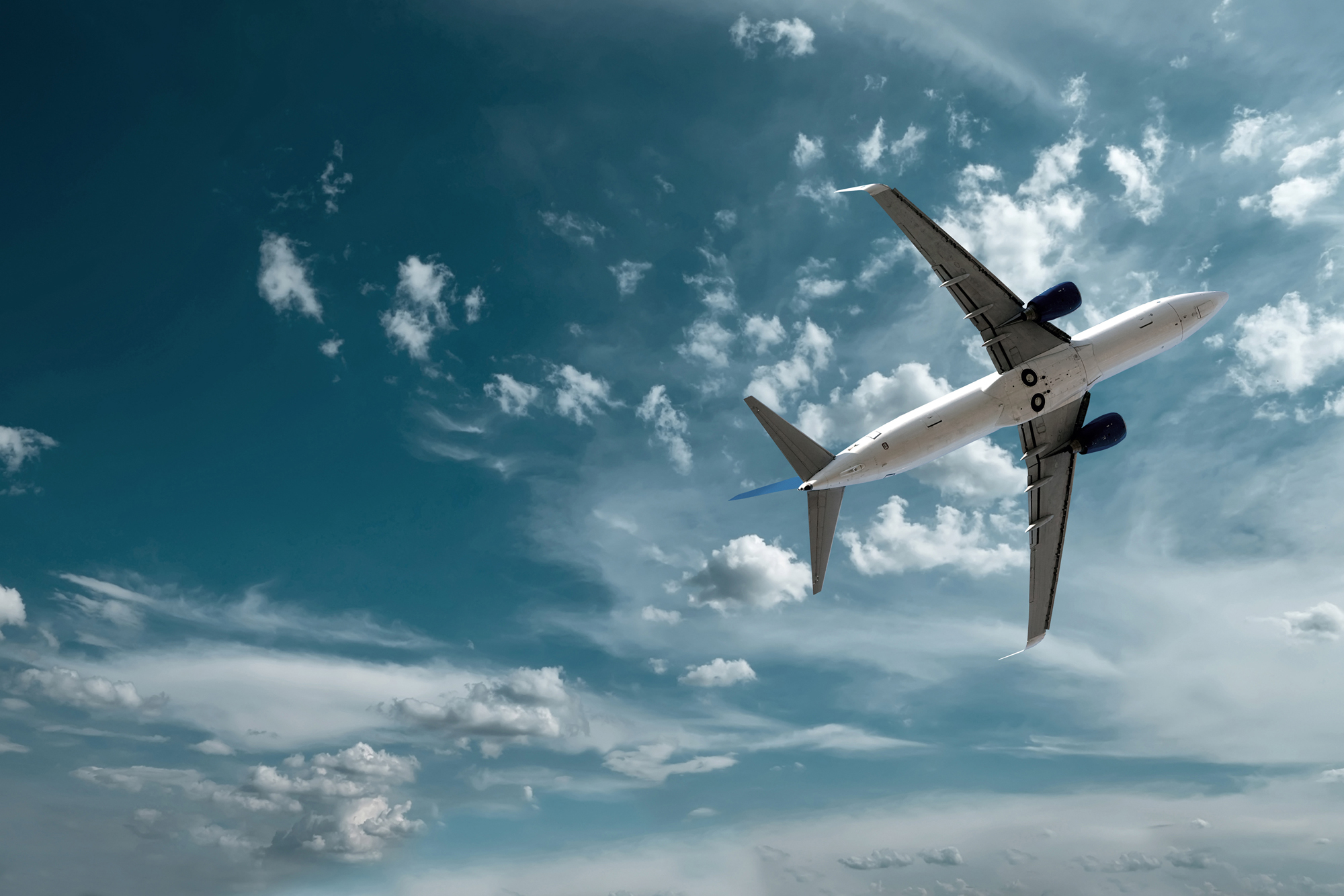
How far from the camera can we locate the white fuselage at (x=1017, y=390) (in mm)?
50031

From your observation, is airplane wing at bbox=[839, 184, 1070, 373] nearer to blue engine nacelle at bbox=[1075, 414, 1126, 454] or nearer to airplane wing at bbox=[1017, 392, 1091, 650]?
airplane wing at bbox=[1017, 392, 1091, 650]

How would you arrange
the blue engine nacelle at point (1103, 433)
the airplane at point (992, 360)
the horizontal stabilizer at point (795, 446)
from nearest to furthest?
1. the airplane at point (992, 360)
2. the horizontal stabilizer at point (795, 446)
3. the blue engine nacelle at point (1103, 433)

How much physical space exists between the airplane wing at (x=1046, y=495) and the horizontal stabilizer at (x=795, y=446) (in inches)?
714

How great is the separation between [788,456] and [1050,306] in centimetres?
2038

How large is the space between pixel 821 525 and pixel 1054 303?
72.2ft

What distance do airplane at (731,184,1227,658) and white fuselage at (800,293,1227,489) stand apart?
0.19 ft

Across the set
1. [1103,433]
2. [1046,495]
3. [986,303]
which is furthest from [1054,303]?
[1046,495]

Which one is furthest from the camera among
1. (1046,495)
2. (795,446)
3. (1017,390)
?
(1046,495)

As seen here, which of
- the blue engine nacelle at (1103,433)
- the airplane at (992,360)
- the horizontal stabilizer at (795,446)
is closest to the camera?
the airplane at (992,360)

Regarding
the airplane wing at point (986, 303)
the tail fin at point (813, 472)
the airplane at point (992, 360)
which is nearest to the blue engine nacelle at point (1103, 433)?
the airplane at point (992, 360)

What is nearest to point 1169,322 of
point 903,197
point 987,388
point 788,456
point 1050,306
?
point 1050,306

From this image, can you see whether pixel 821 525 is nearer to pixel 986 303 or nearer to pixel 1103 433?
pixel 986 303

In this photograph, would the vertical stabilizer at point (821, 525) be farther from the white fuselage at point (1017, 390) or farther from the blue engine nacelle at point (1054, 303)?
the blue engine nacelle at point (1054, 303)

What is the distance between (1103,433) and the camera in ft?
190
